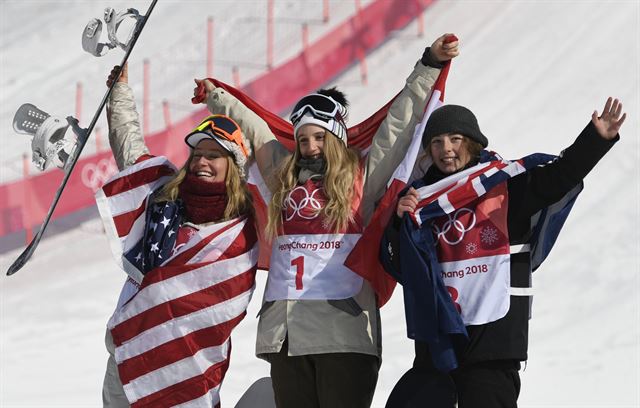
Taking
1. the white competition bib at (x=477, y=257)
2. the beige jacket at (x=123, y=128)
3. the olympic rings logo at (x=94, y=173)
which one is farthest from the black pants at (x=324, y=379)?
the olympic rings logo at (x=94, y=173)

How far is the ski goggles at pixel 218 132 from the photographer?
391 centimetres

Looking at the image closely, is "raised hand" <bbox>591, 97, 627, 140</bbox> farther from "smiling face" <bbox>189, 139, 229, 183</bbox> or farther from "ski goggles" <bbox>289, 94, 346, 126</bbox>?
"smiling face" <bbox>189, 139, 229, 183</bbox>

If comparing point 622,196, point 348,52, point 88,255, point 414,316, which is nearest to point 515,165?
point 414,316

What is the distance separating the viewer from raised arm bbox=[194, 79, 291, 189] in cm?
410

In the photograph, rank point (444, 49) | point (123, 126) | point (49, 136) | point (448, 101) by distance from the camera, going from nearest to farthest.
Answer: point (444, 49), point (49, 136), point (123, 126), point (448, 101)

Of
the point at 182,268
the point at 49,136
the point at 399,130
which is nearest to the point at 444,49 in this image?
the point at 399,130

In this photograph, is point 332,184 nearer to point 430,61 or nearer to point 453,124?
point 453,124

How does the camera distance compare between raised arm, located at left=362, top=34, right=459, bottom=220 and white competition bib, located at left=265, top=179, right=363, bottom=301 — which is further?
raised arm, located at left=362, top=34, right=459, bottom=220

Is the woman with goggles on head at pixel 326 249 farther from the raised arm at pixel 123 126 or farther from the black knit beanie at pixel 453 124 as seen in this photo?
the raised arm at pixel 123 126

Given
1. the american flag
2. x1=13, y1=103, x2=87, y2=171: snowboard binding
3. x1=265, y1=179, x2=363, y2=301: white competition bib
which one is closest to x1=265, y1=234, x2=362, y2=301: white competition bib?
x1=265, y1=179, x2=363, y2=301: white competition bib

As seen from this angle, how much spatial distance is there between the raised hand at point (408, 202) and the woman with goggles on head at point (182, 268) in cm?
55

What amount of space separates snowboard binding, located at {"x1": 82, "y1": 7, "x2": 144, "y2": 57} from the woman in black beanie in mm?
1113

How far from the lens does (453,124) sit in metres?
3.67

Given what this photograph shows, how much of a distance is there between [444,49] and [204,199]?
3.06 ft
